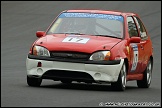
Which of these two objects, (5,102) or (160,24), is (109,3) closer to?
(160,24)

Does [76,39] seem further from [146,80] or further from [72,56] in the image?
[146,80]

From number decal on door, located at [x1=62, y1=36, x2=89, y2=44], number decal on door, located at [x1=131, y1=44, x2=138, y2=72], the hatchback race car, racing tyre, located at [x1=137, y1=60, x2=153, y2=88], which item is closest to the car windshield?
the hatchback race car

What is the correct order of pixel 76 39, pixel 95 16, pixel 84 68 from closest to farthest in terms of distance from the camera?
1. pixel 84 68
2. pixel 76 39
3. pixel 95 16

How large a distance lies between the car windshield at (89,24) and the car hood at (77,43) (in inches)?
14.1

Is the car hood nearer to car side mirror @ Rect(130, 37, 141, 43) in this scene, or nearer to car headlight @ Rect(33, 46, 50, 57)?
car headlight @ Rect(33, 46, 50, 57)

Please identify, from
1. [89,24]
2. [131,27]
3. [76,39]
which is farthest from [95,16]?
[76,39]

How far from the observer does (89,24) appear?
15062 mm

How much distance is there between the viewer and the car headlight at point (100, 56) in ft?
44.9

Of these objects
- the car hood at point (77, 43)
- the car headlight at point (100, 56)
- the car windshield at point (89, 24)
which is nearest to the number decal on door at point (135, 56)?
the car windshield at point (89, 24)

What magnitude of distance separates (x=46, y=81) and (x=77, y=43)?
9.44 feet

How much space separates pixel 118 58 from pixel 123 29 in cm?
125

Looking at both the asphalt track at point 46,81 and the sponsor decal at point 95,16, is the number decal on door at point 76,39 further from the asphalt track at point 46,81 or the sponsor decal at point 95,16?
the sponsor decal at point 95,16

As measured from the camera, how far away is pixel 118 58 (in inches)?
551

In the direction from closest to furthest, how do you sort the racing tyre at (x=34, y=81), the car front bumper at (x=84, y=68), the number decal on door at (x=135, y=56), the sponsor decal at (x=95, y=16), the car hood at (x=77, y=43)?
the car front bumper at (x=84, y=68)
the car hood at (x=77, y=43)
the racing tyre at (x=34, y=81)
the number decal on door at (x=135, y=56)
the sponsor decal at (x=95, y=16)
